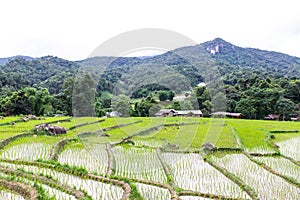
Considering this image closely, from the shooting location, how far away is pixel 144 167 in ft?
27.5

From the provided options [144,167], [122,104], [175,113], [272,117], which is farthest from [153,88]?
[144,167]

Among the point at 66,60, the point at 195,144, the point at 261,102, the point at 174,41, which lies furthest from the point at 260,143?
the point at 66,60

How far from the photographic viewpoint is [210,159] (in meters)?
9.24

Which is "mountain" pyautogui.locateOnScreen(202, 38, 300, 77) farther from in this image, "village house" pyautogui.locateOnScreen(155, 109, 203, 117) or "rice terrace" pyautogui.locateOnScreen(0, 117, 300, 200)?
"rice terrace" pyautogui.locateOnScreen(0, 117, 300, 200)

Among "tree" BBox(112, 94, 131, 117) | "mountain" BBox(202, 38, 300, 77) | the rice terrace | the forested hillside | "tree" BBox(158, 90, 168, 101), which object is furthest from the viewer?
"mountain" BBox(202, 38, 300, 77)

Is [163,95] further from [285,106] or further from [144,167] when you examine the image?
[144,167]

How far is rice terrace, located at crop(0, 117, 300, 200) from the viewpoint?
5953mm

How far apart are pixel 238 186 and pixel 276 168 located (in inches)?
100

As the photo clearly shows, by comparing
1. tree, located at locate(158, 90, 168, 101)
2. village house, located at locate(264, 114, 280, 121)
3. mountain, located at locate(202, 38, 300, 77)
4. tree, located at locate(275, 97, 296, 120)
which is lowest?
village house, located at locate(264, 114, 280, 121)

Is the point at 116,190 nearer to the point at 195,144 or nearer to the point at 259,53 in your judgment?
the point at 195,144

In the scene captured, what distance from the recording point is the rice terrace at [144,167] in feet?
19.5

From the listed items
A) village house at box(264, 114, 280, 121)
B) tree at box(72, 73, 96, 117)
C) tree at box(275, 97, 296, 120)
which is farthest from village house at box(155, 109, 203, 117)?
tree at box(275, 97, 296, 120)

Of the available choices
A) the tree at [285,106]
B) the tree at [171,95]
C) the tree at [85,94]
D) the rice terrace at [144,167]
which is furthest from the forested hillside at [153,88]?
the rice terrace at [144,167]

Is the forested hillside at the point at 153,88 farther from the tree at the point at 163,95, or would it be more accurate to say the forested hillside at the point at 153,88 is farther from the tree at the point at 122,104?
the tree at the point at 122,104
